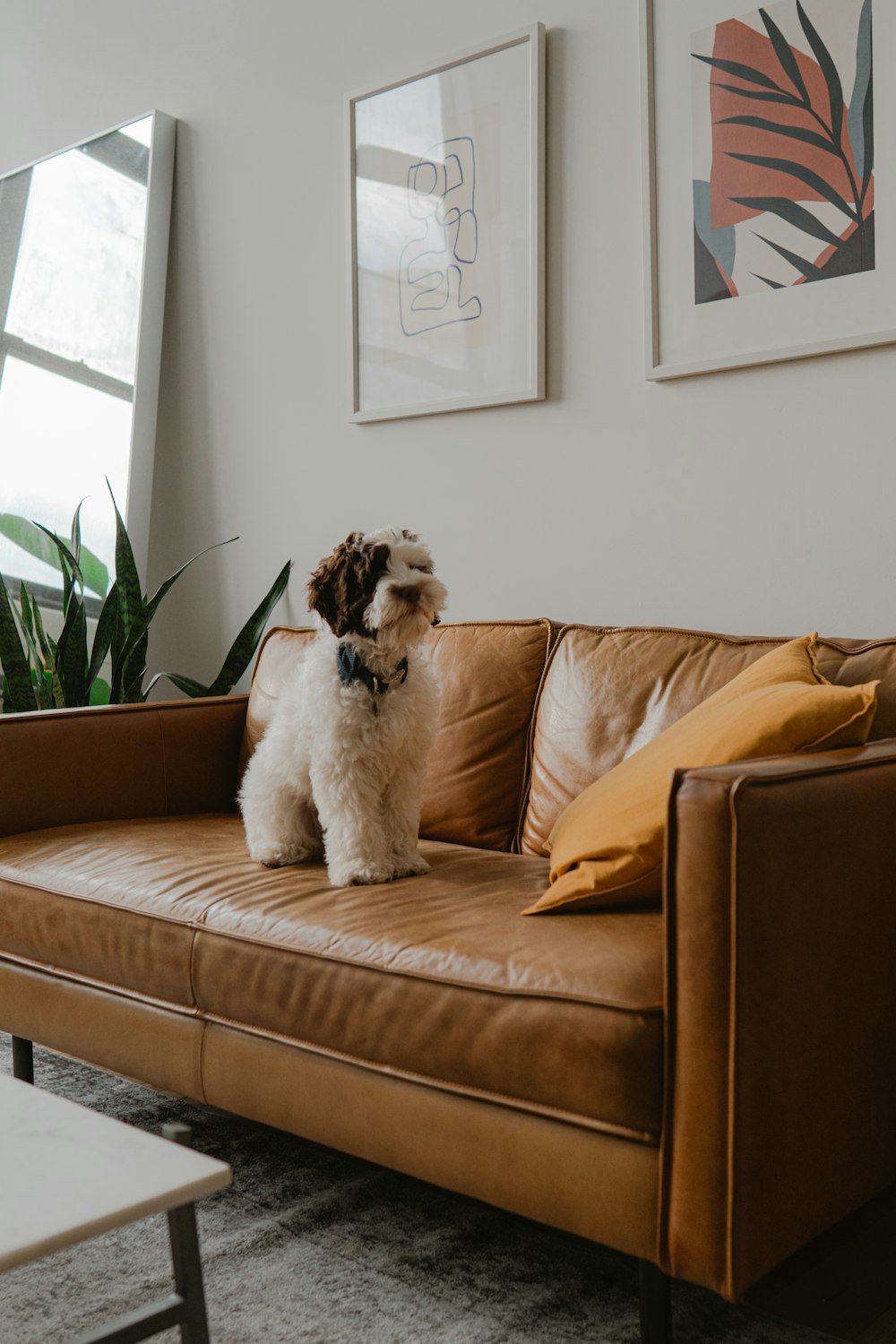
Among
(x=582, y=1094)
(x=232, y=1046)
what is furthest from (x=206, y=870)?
(x=582, y=1094)

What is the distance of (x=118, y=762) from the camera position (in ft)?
9.01

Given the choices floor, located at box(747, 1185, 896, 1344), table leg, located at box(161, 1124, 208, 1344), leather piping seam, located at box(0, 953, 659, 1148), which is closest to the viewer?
table leg, located at box(161, 1124, 208, 1344)

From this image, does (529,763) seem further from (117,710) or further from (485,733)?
(117,710)

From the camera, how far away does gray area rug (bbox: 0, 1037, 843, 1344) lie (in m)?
1.56

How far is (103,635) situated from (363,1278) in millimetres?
2086

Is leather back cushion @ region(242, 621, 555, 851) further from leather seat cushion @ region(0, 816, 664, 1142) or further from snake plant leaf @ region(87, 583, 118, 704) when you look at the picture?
snake plant leaf @ region(87, 583, 118, 704)

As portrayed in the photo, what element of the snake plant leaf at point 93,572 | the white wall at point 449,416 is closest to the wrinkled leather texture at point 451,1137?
the white wall at point 449,416

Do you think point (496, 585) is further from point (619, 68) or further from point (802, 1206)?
point (802, 1206)

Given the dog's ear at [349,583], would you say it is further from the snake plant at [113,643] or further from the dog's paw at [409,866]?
the snake plant at [113,643]

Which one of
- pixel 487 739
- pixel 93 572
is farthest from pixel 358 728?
pixel 93 572

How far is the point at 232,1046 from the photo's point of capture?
1.89 m

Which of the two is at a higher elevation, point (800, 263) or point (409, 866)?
point (800, 263)

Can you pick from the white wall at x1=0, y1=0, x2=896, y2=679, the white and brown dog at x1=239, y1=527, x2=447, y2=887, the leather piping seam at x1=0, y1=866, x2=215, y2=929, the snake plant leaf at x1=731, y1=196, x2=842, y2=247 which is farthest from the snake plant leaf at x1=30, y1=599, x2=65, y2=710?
the snake plant leaf at x1=731, y1=196, x2=842, y2=247

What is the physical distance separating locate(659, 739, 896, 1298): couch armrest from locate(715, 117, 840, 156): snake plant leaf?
4.64ft
